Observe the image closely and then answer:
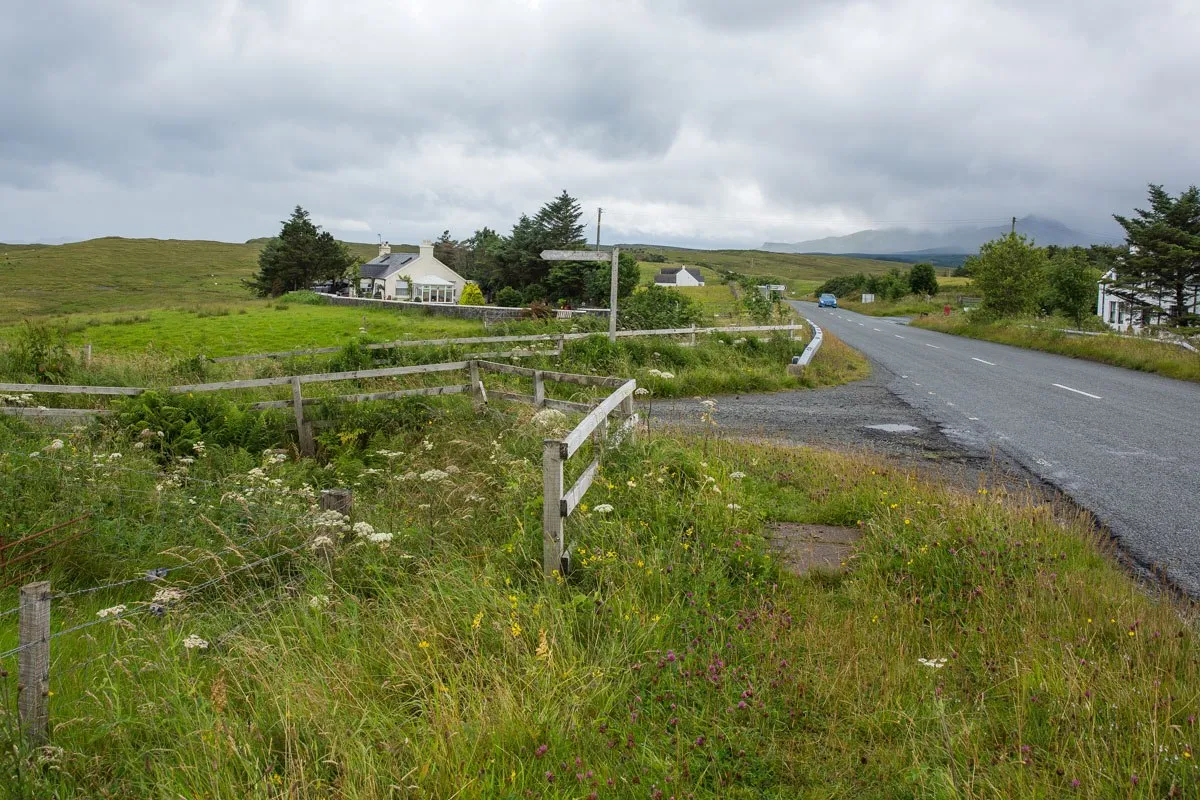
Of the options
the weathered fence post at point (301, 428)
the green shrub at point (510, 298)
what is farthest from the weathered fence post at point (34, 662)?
the green shrub at point (510, 298)

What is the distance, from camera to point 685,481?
7.11 meters

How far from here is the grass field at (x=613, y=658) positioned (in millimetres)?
3293

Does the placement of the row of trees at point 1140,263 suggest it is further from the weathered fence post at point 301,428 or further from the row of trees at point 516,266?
the weathered fence post at point 301,428

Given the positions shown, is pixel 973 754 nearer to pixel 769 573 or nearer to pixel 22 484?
pixel 769 573

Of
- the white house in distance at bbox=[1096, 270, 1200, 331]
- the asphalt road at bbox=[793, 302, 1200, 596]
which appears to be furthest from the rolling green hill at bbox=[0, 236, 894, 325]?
the asphalt road at bbox=[793, 302, 1200, 596]

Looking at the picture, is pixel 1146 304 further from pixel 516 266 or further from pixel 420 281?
pixel 420 281

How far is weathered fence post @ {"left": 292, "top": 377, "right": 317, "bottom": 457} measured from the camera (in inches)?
444

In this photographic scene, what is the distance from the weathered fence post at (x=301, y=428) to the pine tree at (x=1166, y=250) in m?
39.4

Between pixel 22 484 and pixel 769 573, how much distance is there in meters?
6.69

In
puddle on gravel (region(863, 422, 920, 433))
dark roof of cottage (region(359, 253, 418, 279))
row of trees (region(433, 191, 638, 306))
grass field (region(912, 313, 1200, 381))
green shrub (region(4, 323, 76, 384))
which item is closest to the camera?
puddle on gravel (region(863, 422, 920, 433))

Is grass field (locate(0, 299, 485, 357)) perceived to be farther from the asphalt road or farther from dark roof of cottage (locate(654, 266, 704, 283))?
dark roof of cottage (locate(654, 266, 704, 283))

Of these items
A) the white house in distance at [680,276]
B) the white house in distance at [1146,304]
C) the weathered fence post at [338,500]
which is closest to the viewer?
the weathered fence post at [338,500]

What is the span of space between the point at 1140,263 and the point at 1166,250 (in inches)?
48.6

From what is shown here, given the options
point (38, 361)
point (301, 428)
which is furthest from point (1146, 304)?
point (38, 361)
